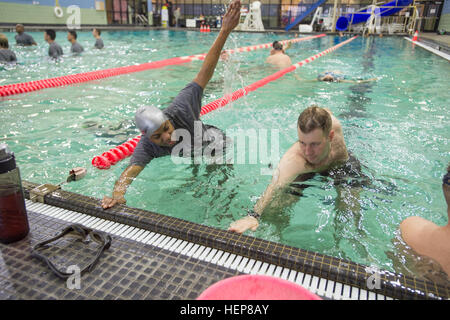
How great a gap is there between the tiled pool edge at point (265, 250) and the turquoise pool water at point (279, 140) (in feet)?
2.06

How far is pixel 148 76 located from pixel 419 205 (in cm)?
727

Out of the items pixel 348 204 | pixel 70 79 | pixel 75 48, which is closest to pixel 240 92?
pixel 70 79

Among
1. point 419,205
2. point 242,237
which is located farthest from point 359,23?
point 242,237

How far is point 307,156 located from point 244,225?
82cm

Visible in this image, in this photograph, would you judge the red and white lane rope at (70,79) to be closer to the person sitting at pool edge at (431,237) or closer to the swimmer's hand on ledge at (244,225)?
the swimmer's hand on ledge at (244,225)

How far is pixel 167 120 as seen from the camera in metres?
2.56

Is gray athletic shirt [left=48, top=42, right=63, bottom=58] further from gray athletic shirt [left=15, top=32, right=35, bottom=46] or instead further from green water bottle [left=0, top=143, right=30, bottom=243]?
green water bottle [left=0, top=143, right=30, bottom=243]

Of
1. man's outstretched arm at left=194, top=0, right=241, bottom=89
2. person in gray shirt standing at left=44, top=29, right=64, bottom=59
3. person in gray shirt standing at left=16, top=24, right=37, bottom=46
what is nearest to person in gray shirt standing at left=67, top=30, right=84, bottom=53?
person in gray shirt standing at left=44, top=29, right=64, bottom=59

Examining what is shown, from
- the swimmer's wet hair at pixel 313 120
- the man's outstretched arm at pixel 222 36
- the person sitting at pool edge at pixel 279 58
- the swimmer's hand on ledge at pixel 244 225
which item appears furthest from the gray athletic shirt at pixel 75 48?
the swimmer's hand on ledge at pixel 244 225

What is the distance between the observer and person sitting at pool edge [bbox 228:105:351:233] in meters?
2.28

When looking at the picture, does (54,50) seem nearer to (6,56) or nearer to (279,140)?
(6,56)

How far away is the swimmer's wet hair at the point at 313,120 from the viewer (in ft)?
7.47

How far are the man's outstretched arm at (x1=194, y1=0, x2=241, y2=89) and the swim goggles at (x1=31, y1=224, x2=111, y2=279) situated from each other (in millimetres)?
1760
